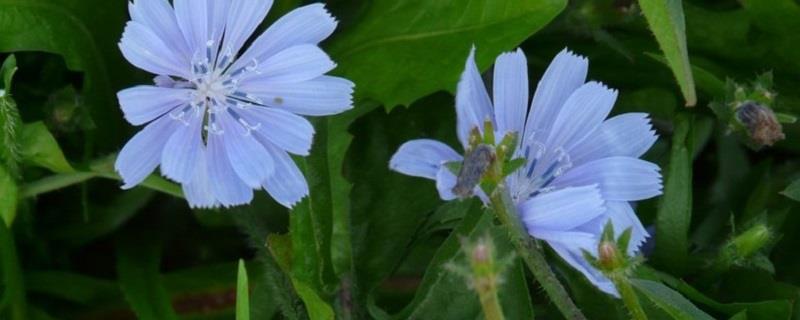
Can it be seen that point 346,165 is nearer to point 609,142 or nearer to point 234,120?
point 234,120

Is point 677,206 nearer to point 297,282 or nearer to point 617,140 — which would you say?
point 617,140

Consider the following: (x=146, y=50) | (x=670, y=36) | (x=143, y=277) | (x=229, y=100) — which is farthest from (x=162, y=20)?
(x=670, y=36)

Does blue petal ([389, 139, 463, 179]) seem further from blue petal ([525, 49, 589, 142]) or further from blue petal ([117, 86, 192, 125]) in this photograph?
blue petal ([117, 86, 192, 125])

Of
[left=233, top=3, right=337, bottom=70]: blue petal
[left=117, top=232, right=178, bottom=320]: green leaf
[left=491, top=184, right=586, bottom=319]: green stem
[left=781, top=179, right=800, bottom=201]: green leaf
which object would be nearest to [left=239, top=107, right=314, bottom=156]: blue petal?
[left=233, top=3, right=337, bottom=70]: blue petal

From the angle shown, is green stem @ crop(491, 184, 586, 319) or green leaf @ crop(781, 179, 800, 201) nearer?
green stem @ crop(491, 184, 586, 319)

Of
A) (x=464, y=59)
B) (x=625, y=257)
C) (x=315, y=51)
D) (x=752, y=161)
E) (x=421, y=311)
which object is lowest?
(x=752, y=161)

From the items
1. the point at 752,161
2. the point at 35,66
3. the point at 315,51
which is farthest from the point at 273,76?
the point at 752,161
